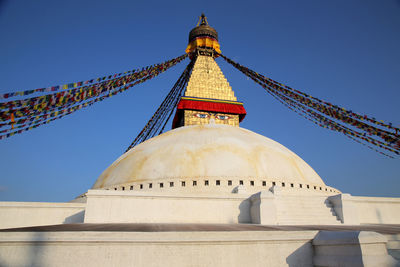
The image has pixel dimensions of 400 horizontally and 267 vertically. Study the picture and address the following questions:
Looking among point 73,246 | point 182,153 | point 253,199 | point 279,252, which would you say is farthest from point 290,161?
point 73,246

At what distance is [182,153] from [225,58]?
40.4 ft

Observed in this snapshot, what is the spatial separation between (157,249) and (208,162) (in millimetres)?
7526

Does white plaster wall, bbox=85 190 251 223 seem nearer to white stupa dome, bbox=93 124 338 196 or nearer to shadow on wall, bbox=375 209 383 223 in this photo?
white stupa dome, bbox=93 124 338 196

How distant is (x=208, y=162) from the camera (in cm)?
1248

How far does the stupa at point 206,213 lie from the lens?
4895 millimetres

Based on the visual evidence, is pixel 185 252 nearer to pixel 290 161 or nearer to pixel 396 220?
pixel 290 161

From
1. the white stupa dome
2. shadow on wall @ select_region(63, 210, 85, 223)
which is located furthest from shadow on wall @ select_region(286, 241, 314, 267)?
shadow on wall @ select_region(63, 210, 85, 223)

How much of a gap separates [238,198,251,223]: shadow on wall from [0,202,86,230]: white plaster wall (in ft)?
20.0

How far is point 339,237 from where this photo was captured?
486cm

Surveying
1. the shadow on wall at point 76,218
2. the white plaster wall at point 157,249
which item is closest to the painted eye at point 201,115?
the shadow on wall at point 76,218

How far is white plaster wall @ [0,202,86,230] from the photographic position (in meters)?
9.67

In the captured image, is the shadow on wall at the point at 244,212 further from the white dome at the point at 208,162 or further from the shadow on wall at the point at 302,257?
the shadow on wall at the point at 302,257

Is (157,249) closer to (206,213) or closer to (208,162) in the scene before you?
(206,213)

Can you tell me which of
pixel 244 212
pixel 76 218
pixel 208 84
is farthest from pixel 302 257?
pixel 208 84
